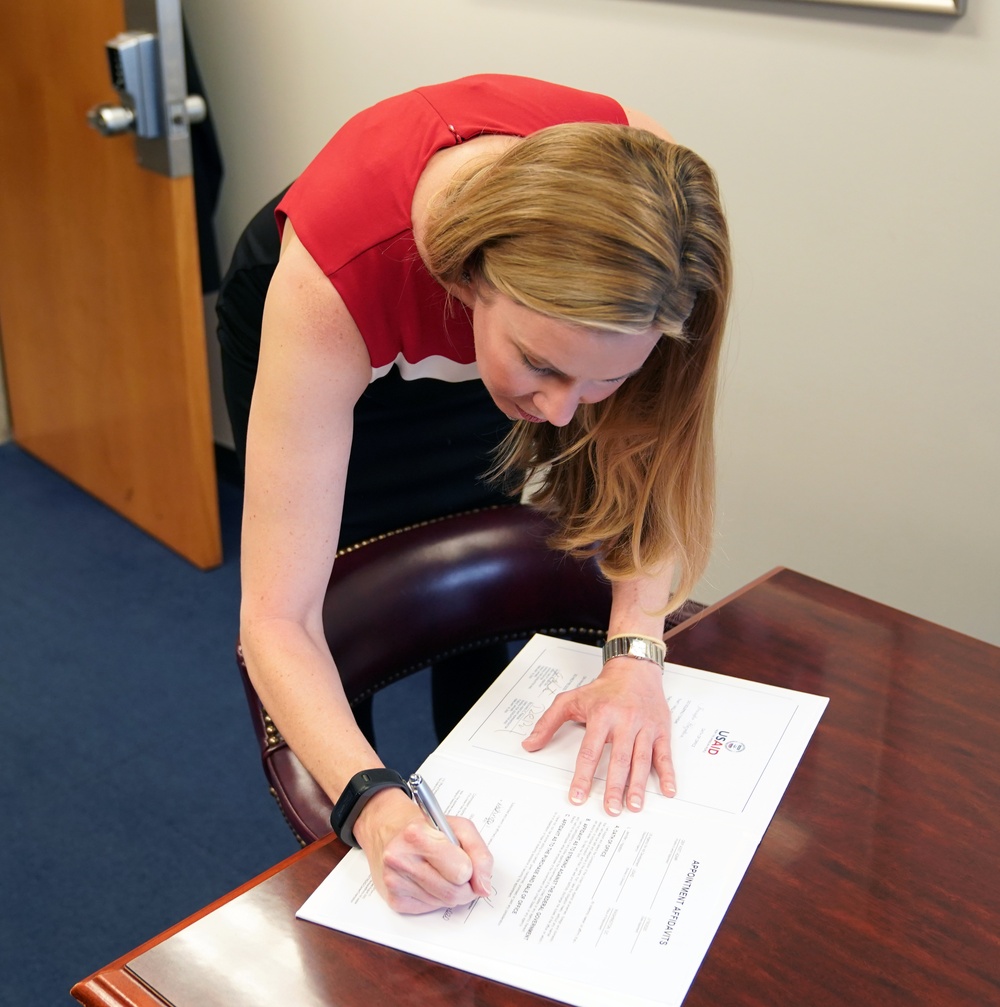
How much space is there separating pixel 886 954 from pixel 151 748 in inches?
69.4

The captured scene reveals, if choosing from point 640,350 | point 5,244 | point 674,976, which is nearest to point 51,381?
point 5,244

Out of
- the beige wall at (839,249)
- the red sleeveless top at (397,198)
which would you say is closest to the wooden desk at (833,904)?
the red sleeveless top at (397,198)

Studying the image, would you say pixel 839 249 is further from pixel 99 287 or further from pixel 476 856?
pixel 99 287

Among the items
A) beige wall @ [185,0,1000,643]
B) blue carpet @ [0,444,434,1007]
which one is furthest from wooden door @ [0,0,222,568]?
beige wall @ [185,0,1000,643]

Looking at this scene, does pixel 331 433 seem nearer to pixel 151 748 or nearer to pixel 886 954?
pixel 886 954

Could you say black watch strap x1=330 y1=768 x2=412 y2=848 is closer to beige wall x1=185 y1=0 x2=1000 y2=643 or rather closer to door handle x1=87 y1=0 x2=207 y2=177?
beige wall x1=185 y1=0 x2=1000 y2=643

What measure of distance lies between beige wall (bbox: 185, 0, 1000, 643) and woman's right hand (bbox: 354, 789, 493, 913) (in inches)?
52.8

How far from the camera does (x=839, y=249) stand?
2.00 meters

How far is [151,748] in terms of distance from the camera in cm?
235

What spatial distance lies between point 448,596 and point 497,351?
0.41 metres

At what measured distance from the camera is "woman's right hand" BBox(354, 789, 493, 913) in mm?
929

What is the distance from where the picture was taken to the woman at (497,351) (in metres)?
0.99

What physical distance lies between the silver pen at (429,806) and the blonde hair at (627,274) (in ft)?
1.36

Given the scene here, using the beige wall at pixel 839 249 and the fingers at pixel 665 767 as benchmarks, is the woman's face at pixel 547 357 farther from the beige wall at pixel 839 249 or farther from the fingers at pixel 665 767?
the beige wall at pixel 839 249
